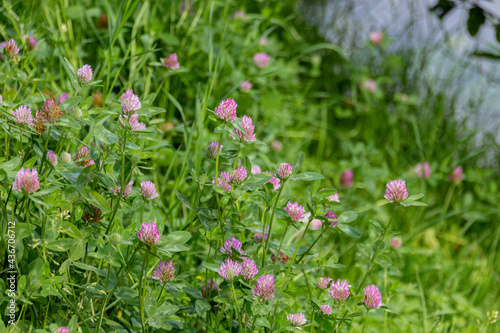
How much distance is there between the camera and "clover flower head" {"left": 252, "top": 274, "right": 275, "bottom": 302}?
0.90 m

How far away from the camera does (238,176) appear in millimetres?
984

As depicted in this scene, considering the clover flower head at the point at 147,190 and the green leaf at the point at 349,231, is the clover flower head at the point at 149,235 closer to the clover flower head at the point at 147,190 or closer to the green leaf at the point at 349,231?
the clover flower head at the point at 147,190

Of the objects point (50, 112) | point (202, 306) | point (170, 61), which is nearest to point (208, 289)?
point (202, 306)

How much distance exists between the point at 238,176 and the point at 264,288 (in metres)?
0.24

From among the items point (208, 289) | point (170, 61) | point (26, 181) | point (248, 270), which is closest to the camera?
point (26, 181)

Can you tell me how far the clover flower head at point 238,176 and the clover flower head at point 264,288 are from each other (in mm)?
207

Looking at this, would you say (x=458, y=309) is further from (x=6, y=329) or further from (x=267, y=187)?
(x=6, y=329)

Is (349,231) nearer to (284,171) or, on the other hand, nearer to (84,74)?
(284,171)

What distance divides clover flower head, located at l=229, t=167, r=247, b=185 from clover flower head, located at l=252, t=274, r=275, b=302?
0.21 m

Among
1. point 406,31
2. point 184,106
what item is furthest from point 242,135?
point 406,31

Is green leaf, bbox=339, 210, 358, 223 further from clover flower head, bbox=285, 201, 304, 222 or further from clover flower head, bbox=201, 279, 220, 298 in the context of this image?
clover flower head, bbox=201, 279, 220, 298

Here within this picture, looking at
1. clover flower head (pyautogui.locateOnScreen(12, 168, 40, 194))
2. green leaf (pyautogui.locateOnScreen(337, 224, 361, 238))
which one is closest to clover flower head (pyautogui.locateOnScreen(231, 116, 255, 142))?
green leaf (pyautogui.locateOnScreen(337, 224, 361, 238))

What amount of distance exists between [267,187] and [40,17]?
159cm

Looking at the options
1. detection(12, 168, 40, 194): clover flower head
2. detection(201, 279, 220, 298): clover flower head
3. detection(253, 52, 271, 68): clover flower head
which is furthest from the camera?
detection(253, 52, 271, 68): clover flower head
